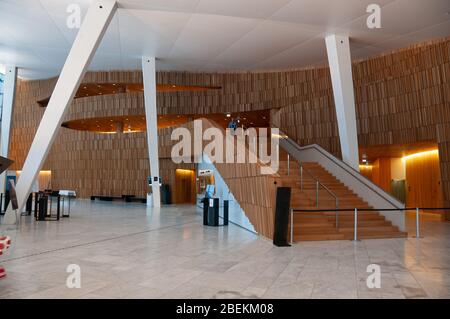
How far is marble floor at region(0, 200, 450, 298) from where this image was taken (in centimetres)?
493

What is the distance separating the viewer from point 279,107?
870 inches

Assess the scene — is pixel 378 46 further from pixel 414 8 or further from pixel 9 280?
pixel 9 280

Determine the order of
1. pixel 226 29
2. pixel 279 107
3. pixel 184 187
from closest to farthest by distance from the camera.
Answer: pixel 226 29 < pixel 279 107 < pixel 184 187

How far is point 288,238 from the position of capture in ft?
29.9

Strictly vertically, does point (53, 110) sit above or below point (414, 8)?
below

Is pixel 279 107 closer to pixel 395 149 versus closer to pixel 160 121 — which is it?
pixel 395 149

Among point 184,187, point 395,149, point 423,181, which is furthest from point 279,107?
point 184,187

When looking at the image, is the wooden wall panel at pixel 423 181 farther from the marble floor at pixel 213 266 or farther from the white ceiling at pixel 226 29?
the marble floor at pixel 213 266

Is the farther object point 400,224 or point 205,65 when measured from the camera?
point 205,65

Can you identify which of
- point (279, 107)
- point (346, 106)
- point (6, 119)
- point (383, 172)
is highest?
point (279, 107)

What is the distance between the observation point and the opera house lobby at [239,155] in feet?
18.9

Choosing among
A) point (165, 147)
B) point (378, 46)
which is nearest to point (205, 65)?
point (165, 147)

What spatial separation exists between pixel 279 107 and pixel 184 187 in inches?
343

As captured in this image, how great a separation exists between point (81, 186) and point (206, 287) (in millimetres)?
25938
